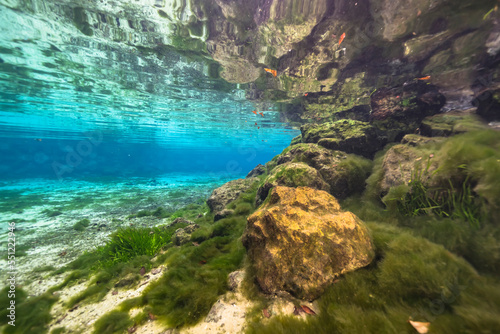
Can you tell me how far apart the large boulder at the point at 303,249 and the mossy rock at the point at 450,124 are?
21.9 ft

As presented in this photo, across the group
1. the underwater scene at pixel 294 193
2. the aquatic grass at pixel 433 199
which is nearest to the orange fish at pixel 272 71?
the underwater scene at pixel 294 193

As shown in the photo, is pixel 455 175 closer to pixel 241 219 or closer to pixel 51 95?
pixel 241 219

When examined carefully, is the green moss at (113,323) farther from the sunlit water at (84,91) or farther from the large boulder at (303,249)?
the sunlit water at (84,91)

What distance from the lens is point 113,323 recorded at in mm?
2994

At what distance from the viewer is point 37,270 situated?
5918 mm

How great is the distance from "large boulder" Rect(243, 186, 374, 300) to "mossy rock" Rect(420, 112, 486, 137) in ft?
21.9

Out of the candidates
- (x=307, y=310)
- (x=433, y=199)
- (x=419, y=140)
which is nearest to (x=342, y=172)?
(x=433, y=199)

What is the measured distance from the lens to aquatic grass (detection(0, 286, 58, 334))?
3.52 metres

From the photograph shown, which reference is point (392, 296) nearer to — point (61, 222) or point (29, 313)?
point (29, 313)

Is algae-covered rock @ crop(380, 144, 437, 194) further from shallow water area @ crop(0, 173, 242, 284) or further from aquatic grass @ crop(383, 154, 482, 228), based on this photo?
shallow water area @ crop(0, 173, 242, 284)

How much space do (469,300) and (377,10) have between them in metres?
8.96

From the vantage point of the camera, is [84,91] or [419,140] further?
[84,91]

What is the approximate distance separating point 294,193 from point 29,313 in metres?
6.41

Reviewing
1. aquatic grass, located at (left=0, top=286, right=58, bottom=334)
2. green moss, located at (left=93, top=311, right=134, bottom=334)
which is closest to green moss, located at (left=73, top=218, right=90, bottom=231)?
aquatic grass, located at (left=0, top=286, right=58, bottom=334)
